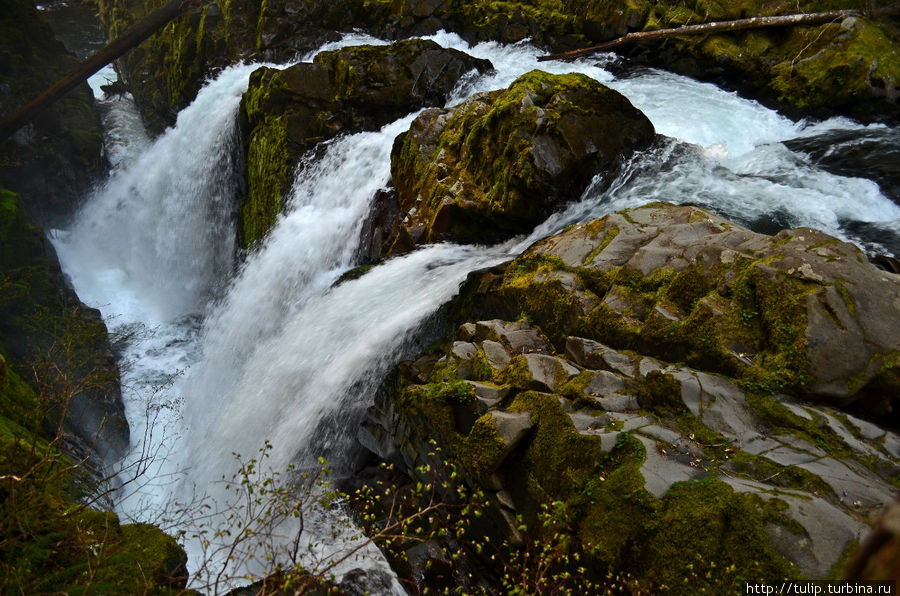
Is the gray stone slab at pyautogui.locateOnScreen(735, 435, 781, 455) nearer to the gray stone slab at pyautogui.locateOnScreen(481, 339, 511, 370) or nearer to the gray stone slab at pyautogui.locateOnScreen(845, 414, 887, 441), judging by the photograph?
the gray stone slab at pyautogui.locateOnScreen(845, 414, 887, 441)

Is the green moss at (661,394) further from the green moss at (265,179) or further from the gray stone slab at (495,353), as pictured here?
the green moss at (265,179)

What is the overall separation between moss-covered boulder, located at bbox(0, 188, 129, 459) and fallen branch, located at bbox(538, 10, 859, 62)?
13.5 metres

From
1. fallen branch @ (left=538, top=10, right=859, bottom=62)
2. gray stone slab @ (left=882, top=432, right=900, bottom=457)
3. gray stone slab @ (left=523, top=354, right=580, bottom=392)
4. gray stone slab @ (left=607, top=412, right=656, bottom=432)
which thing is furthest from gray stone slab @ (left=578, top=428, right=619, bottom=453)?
fallen branch @ (left=538, top=10, right=859, bottom=62)

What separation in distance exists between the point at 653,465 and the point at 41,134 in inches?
811

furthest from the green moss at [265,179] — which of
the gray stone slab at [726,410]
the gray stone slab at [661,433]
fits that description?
the gray stone slab at [726,410]

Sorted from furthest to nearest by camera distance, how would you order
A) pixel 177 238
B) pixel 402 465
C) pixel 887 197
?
pixel 177 238
pixel 887 197
pixel 402 465

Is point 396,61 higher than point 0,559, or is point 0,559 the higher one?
point 396,61

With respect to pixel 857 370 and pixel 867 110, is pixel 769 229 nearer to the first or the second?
pixel 857 370

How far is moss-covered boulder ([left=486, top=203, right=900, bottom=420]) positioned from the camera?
4.70 meters

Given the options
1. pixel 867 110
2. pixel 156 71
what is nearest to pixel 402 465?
pixel 867 110

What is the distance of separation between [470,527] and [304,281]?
720 cm

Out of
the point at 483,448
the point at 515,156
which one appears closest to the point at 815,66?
the point at 515,156

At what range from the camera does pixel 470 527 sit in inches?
220

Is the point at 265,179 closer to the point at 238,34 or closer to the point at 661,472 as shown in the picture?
the point at 238,34
